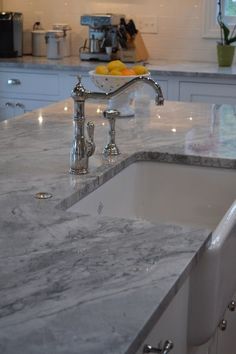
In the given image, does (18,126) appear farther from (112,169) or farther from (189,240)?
(189,240)

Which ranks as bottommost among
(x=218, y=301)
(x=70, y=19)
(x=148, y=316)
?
(x=218, y=301)

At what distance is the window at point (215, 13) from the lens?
4.42 metres

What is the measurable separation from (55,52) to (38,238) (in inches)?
132

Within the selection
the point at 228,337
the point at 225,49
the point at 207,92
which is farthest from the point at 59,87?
the point at 228,337

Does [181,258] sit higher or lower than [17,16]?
lower

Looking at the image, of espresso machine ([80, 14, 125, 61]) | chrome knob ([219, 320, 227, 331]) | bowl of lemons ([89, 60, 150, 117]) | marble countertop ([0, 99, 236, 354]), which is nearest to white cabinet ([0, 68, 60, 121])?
espresso machine ([80, 14, 125, 61])

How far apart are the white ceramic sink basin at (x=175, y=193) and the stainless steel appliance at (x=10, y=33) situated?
2.63 metres

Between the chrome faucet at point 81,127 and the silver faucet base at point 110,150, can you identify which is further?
the silver faucet base at point 110,150

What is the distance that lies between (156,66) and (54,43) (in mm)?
781

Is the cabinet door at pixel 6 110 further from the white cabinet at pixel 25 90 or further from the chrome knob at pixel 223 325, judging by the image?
the chrome knob at pixel 223 325

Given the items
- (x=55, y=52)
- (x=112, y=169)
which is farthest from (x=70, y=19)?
(x=112, y=169)

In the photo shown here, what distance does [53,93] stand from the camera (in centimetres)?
424

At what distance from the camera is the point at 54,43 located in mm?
4516

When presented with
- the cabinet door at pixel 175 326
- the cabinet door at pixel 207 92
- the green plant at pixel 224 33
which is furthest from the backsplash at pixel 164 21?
the cabinet door at pixel 175 326
